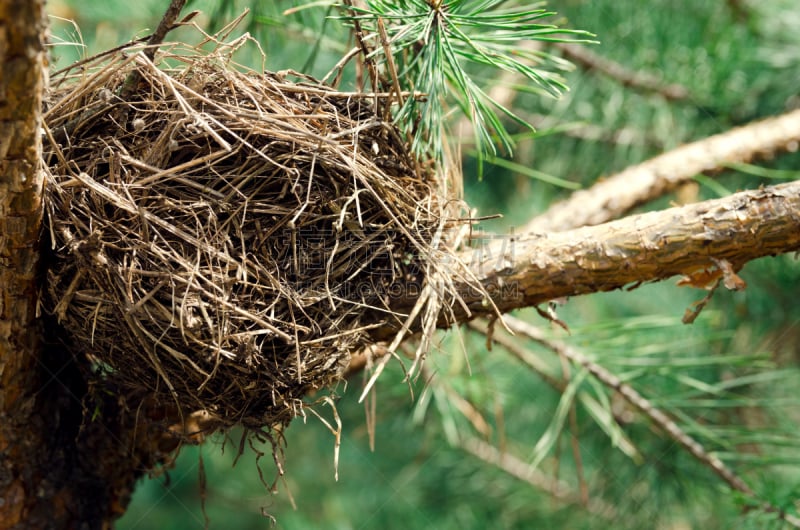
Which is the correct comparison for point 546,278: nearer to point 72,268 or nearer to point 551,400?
point 72,268

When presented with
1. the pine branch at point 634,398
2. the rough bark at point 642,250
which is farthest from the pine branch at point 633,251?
the pine branch at point 634,398

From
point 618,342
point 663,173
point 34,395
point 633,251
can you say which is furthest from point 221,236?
point 663,173

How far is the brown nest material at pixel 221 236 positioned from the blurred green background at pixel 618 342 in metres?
0.42

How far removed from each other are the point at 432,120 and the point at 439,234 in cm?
16

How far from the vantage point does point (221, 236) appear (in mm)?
713

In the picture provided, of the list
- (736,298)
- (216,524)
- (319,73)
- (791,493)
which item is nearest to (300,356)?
(791,493)

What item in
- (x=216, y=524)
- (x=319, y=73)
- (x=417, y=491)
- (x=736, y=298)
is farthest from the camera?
(x=216, y=524)

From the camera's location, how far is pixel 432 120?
0.85 meters

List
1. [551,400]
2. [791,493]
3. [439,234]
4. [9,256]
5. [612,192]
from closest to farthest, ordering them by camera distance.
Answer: [9,256], [439,234], [791,493], [612,192], [551,400]

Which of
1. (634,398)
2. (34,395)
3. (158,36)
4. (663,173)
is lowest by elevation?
(634,398)

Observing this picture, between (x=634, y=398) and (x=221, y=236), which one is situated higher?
(x=221, y=236)

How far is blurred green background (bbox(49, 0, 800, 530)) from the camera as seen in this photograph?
4.35ft

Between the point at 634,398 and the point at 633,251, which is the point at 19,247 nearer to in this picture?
the point at 633,251

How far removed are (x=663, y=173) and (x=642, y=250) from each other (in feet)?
2.11
